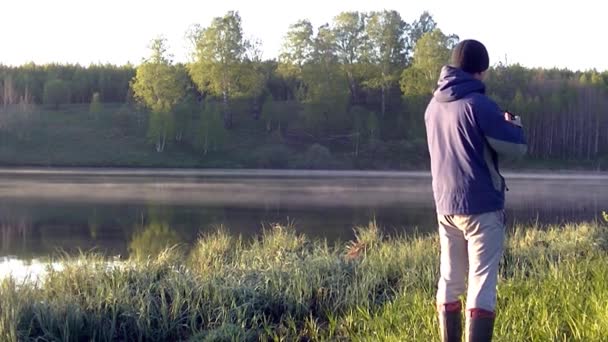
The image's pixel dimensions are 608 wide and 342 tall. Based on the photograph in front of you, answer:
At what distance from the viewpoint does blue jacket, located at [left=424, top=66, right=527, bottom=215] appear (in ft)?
18.1

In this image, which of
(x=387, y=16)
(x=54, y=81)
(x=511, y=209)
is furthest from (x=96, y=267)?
(x=54, y=81)

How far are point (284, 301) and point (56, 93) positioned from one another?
219 feet

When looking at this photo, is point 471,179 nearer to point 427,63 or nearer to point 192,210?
point 192,210

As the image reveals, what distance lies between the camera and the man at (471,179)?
217 inches

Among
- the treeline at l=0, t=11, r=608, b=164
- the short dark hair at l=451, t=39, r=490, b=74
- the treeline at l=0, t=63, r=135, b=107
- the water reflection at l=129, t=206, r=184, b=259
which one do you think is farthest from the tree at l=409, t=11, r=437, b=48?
the short dark hair at l=451, t=39, r=490, b=74

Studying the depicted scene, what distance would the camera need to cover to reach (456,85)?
18.7 feet

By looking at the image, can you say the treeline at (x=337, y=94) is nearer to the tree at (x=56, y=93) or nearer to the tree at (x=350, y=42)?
the tree at (x=350, y=42)

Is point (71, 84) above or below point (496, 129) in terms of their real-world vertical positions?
above

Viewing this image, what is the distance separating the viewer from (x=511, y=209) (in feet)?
76.2

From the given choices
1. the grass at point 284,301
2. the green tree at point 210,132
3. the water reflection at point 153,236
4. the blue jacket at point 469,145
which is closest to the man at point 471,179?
the blue jacket at point 469,145

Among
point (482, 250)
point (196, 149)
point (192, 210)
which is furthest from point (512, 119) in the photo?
point (196, 149)

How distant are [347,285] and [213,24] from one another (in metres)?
53.2

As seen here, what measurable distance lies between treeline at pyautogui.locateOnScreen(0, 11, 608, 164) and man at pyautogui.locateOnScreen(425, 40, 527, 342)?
4735 cm

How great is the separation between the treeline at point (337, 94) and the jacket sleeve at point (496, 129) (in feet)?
156
